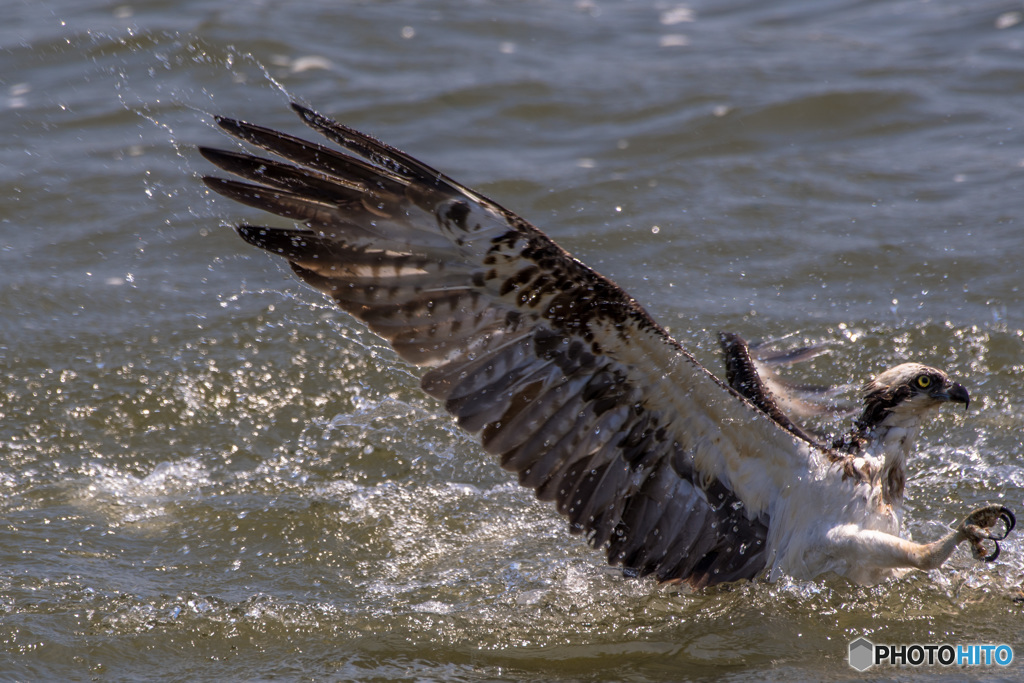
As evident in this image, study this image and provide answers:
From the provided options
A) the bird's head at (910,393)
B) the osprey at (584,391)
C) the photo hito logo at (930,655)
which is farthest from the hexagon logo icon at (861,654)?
the bird's head at (910,393)

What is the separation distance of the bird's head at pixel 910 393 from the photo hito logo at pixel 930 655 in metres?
1.04

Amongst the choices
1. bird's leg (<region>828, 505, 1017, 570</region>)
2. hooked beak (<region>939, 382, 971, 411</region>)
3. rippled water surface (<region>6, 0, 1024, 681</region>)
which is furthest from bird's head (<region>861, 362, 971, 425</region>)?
rippled water surface (<region>6, 0, 1024, 681</region>)

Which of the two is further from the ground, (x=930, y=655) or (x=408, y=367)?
(x=408, y=367)

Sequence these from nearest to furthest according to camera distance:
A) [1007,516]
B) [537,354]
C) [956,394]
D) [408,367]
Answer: [1007,516], [537,354], [956,394], [408,367]

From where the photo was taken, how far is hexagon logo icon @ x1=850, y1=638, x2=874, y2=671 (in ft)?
14.8

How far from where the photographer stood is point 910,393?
5.03 m

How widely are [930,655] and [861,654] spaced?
27 cm

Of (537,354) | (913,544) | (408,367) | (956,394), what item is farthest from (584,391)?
(408,367)

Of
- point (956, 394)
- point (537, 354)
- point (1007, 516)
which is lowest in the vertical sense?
point (1007, 516)

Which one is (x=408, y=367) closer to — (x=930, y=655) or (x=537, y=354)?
(x=537, y=354)

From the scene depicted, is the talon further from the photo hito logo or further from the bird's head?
the bird's head

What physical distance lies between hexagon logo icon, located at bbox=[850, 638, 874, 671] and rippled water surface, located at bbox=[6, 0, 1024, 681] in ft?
0.28

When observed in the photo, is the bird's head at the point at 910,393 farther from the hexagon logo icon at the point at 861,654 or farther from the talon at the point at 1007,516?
the hexagon logo icon at the point at 861,654

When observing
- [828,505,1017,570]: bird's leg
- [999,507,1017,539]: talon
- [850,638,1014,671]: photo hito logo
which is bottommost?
[850,638,1014,671]: photo hito logo
